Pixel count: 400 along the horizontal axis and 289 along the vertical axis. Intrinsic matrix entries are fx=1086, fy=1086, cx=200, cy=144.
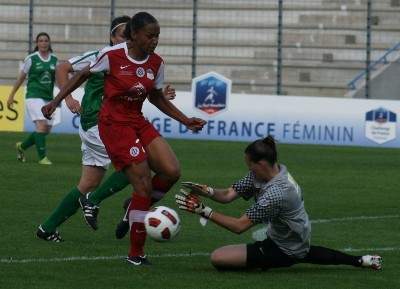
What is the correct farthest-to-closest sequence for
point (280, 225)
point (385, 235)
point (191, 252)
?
point (385, 235)
point (191, 252)
point (280, 225)

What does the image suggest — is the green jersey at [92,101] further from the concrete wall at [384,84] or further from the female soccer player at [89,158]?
the concrete wall at [384,84]

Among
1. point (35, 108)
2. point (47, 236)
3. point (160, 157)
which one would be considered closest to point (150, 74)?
point (160, 157)

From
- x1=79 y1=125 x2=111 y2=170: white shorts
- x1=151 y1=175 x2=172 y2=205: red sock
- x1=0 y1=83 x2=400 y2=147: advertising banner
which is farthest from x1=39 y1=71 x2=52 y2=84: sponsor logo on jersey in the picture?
x1=151 y1=175 x2=172 y2=205: red sock

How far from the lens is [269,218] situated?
786 centimetres

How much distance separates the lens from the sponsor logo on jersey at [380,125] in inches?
914

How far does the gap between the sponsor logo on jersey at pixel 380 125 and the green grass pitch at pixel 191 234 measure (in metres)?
4.01

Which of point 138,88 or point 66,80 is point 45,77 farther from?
point 138,88

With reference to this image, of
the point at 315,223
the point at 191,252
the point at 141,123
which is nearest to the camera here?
the point at 141,123

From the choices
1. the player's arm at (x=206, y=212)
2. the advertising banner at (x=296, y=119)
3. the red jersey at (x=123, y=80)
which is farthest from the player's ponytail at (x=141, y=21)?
the advertising banner at (x=296, y=119)

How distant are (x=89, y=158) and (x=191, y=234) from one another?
1.22 m

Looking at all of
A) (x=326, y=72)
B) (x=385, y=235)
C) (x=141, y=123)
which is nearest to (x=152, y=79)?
(x=141, y=123)

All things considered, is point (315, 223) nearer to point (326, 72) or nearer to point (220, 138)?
point (220, 138)

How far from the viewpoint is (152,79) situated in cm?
851

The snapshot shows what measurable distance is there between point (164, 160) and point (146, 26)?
1.07 metres
